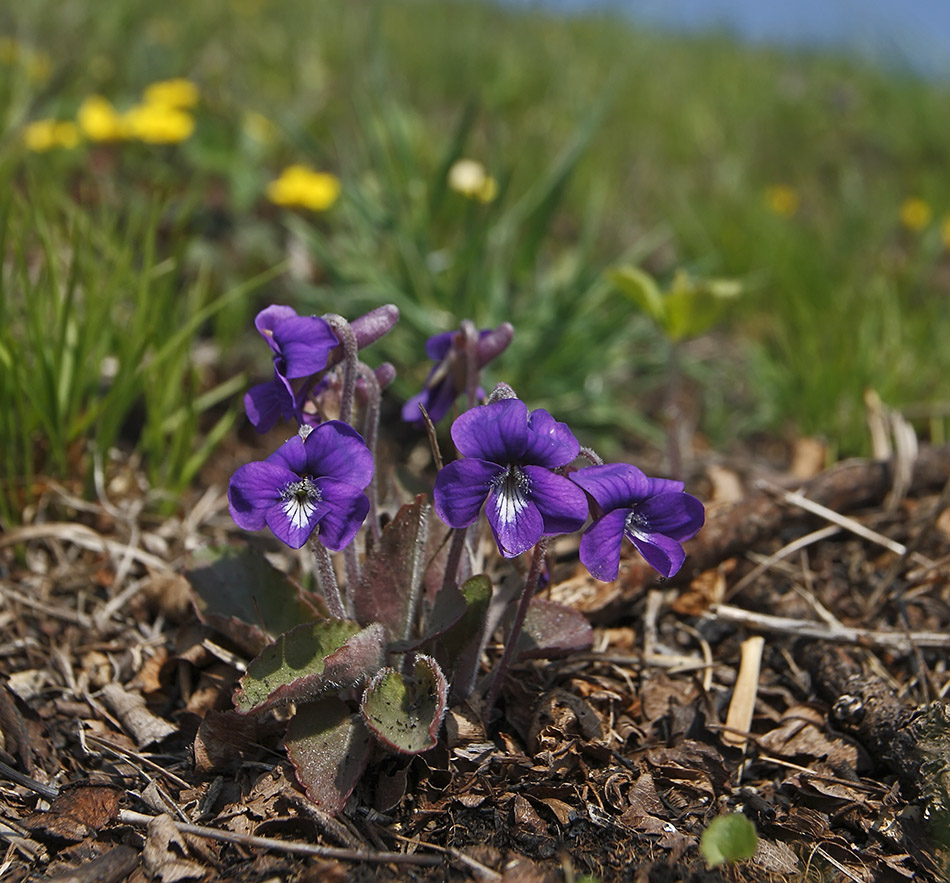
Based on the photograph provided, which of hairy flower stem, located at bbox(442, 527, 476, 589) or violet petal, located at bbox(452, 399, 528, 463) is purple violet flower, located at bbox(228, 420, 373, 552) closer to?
violet petal, located at bbox(452, 399, 528, 463)

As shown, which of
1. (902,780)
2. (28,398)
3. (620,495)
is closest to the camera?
(620,495)

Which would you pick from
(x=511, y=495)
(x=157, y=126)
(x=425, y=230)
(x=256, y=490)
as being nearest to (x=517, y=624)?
(x=511, y=495)

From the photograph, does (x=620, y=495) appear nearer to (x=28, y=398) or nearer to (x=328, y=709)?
(x=328, y=709)

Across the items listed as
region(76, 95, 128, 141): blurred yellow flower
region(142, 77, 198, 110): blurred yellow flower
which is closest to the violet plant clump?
region(76, 95, 128, 141): blurred yellow flower

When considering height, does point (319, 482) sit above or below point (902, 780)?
above

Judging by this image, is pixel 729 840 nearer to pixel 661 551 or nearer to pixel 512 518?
pixel 661 551

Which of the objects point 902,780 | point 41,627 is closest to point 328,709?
point 41,627
